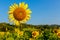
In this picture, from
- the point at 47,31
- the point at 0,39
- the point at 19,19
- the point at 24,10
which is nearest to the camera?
the point at 0,39

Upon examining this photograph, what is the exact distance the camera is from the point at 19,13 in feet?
25.4

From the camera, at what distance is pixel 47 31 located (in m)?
5.66

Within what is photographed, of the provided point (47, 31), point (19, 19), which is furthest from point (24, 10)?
point (47, 31)

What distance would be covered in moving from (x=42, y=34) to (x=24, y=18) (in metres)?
1.63

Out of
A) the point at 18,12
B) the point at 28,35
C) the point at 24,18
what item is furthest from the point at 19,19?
the point at 28,35

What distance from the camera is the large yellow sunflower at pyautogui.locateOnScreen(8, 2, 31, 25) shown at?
23.4ft

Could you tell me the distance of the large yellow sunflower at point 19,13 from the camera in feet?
23.4

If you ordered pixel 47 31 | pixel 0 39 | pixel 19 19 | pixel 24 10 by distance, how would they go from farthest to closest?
pixel 24 10 < pixel 19 19 < pixel 47 31 < pixel 0 39

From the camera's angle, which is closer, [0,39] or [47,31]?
[0,39]

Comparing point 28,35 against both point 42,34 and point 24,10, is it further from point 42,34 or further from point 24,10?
point 24,10

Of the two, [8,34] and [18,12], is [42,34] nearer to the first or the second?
[8,34]

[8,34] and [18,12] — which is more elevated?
[18,12]

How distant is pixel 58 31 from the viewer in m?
5.61

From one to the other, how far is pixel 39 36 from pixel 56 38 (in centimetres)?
38
